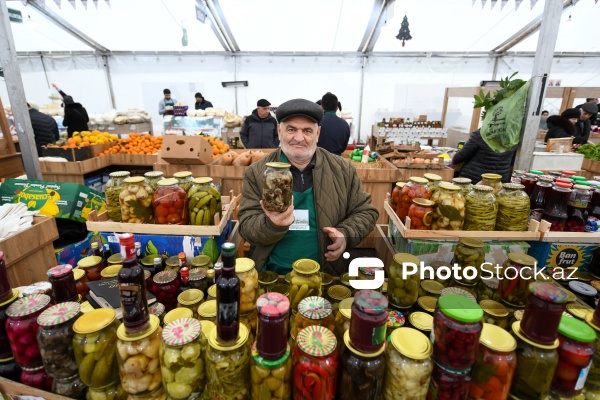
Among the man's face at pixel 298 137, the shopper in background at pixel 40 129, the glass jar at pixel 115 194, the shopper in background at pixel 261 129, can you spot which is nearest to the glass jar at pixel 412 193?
the man's face at pixel 298 137

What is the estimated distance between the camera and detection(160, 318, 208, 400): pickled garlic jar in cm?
86

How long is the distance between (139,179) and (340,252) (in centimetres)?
116

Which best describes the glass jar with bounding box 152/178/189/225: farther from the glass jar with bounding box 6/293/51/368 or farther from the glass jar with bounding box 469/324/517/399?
the glass jar with bounding box 469/324/517/399

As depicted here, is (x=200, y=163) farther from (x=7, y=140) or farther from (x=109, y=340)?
(x=109, y=340)

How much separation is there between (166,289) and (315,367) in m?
0.80

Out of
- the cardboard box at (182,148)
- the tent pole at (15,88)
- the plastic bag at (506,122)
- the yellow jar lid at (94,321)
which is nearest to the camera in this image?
the yellow jar lid at (94,321)

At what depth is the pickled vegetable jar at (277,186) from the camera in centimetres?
129

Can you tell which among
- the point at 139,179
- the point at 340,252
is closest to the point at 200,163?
the point at 139,179

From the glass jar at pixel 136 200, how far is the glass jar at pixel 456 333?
1521mm

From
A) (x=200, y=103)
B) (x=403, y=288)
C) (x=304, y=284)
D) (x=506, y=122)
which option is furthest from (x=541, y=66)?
(x=200, y=103)

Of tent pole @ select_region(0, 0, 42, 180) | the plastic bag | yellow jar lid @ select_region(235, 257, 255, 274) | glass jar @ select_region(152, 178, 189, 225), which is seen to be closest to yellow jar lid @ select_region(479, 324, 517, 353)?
yellow jar lid @ select_region(235, 257, 255, 274)

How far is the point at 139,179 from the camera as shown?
171 cm

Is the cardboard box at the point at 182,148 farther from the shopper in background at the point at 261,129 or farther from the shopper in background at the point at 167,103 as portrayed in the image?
the shopper in background at the point at 167,103

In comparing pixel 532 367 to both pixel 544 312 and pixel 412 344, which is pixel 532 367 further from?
pixel 412 344
